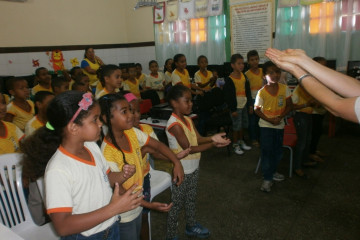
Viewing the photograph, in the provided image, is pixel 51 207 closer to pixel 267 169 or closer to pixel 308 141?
pixel 267 169

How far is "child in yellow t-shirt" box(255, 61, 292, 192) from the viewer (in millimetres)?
2729

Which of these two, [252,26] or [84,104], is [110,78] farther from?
[252,26]

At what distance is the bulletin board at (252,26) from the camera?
581cm

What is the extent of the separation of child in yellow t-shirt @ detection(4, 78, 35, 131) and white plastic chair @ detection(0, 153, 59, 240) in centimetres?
147

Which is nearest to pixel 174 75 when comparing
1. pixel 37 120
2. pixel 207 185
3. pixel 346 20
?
pixel 207 185

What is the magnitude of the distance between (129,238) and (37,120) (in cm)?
150

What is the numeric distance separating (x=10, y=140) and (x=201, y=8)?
5.62 metres

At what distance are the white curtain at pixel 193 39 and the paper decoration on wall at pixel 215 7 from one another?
0.12 meters

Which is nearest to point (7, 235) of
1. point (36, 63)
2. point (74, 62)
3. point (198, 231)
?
point (198, 231)

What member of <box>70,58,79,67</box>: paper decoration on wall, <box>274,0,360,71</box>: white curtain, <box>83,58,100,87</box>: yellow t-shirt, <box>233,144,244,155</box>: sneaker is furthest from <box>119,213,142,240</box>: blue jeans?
<box>70,58,79,67</box>: paper decoration on wall

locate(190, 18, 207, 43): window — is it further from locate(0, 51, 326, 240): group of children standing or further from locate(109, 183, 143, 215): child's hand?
locate(109, 183, 143, 215): child's hand

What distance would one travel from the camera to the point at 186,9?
688 centimetres

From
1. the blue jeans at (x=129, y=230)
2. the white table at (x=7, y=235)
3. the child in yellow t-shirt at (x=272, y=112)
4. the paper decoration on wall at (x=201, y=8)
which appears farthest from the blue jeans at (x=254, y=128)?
the white table at (x=7, y=235)

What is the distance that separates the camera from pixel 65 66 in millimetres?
6910
